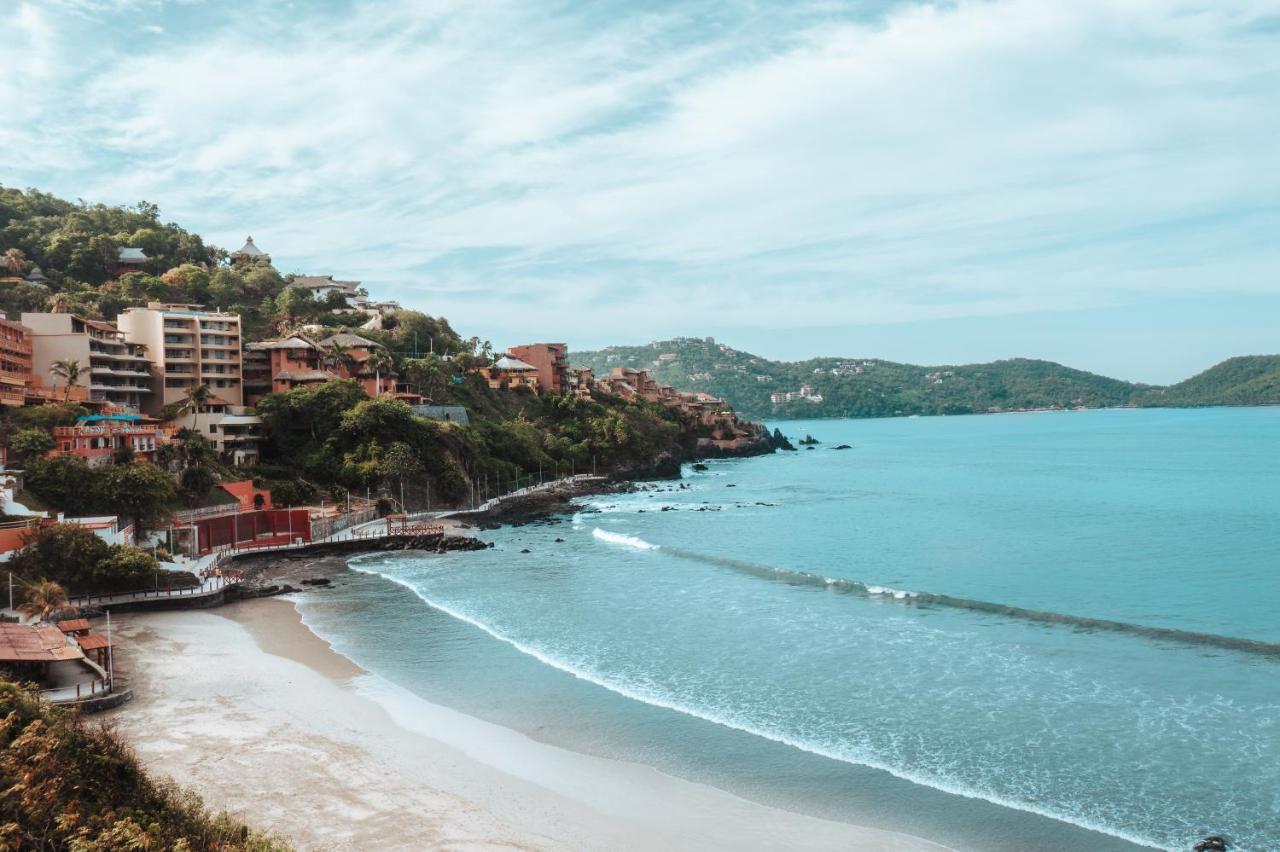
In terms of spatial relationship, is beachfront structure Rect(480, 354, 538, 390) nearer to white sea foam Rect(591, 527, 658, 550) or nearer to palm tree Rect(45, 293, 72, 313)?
palm tree Rect(45, 293, 72, 313)

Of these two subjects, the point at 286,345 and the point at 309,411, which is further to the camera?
the point at 286,345

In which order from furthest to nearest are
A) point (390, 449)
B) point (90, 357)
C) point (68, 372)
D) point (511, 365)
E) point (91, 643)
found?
point (511, 365), point (390, 449), point (90, 357), point (68, 372), point (91, 643)

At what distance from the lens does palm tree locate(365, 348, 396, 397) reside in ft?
226

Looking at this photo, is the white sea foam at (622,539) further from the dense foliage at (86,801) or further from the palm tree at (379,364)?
the dense foliage at (86,801)

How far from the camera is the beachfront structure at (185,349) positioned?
56.5 m

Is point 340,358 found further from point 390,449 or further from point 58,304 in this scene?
point 58,304

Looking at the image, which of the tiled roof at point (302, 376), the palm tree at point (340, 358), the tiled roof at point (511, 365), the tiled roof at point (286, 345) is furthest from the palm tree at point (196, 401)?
the tiled roof at point (511, 365)

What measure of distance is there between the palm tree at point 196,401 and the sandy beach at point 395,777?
31.1 m

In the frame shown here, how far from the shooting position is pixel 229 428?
54812 millimetres

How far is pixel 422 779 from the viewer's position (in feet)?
58.3

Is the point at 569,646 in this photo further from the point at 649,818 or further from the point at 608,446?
the point at 608,446

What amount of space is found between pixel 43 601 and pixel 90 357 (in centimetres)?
2964

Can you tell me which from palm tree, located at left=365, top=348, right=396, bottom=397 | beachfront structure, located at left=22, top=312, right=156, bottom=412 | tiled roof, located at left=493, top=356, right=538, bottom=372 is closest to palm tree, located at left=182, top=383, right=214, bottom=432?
beachfront structure, located at left=22, top=312, right=156, bottom=412

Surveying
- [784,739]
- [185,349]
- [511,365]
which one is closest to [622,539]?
[784,739]
